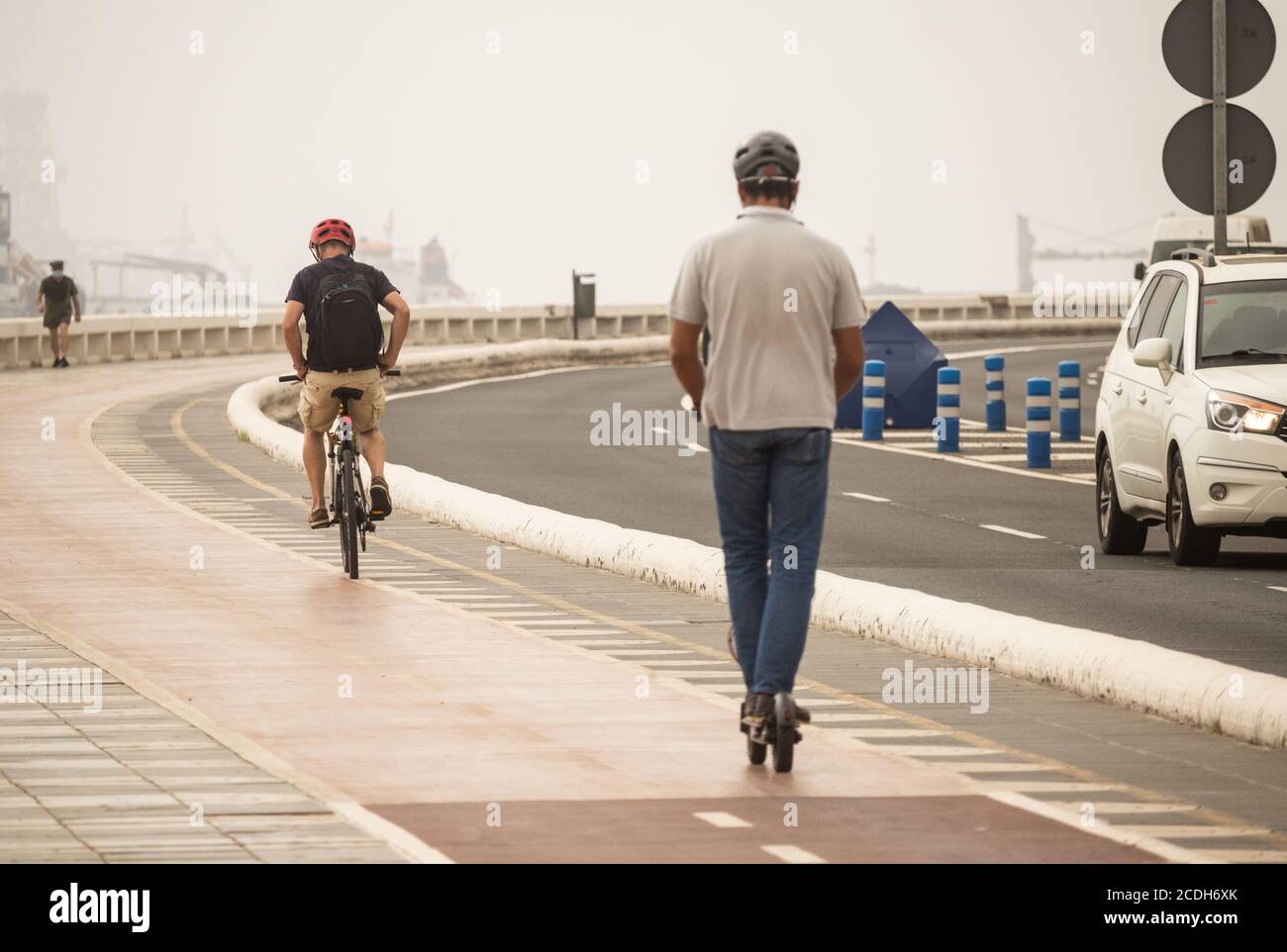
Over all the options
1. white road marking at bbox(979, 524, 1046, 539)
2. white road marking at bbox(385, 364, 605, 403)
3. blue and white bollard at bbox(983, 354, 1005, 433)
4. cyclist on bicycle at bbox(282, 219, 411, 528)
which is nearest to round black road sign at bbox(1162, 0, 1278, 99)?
white road marking at bbox(979, 524, 1046, 539)

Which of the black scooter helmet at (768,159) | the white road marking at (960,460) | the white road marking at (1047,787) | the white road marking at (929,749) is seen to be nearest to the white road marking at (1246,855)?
the white road marking at (1047,787)

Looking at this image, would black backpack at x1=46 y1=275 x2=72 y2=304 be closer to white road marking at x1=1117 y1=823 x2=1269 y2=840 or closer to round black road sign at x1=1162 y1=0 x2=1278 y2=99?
round black road sign at x1=1162 y1=0 x2=1278 y2=99

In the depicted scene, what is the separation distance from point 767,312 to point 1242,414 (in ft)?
25.7

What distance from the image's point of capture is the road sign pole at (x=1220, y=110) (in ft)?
54.5

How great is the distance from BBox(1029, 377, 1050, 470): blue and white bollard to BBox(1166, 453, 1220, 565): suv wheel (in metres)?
9.39

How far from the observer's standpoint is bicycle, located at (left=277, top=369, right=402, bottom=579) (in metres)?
15.2

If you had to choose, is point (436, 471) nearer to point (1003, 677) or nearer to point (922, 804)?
point (1003, 677)

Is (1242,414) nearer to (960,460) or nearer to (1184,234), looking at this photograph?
(960,460)

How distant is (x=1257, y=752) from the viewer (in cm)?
958

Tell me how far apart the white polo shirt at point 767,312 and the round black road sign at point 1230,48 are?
28.1 ft

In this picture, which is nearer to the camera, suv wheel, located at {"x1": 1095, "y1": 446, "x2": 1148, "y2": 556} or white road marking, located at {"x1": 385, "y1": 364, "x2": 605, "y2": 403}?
suv wheel, located at {"x1": 1095, "y1": 446, "x2": 1148, "y2": 556}

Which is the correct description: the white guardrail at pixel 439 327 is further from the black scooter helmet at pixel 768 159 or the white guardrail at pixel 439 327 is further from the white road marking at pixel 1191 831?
the white road marking at pixel 1191 831

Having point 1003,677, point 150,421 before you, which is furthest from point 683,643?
point 150,421

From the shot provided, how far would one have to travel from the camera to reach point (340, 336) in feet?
50.5
